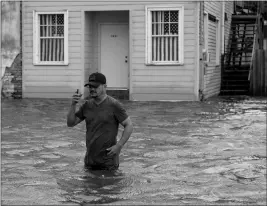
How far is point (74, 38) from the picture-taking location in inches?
904

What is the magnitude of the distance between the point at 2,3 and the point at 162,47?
227 inches

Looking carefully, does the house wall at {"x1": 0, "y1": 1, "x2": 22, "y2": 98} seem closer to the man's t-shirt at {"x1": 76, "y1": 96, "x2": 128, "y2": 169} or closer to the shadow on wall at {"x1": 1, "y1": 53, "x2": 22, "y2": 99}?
the shadow on wall at {"x1": 1, "y1": 53, "x2": 22, "y2": 99}

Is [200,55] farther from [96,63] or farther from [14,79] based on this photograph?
[14,79]

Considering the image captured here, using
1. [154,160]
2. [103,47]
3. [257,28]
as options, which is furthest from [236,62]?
[154,160]

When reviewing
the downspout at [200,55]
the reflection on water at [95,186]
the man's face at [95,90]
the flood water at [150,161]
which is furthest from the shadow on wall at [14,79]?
the man's face at [95,90]

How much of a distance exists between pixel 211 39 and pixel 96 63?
4535 mm

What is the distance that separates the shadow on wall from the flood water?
15.8 ft

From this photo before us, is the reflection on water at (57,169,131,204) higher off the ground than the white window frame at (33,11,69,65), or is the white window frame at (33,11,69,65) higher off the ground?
the white window frame at (33,11,69,65)

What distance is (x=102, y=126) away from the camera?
29.6 feet

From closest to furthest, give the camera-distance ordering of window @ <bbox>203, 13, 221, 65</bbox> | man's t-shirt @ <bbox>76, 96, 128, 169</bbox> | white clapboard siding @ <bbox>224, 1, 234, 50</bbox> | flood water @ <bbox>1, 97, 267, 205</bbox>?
1. flood water @ <bbox>1, 97, 267, 205</bbox>
2. man's t-shirt @ <bbox>76, 96, 128, 169</bbox>
3. window @ <bbox>203, 13, 221, 65</bbox>
4. white clapboard siding @ <bbox>224, 1, 234, 50</bbox>

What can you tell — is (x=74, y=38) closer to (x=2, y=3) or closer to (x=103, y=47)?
(x=103, y=47)

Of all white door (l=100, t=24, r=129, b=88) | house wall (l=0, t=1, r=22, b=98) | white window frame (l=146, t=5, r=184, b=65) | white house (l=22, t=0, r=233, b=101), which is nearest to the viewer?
white window frame (l=146, t=5, r=184, b=65)

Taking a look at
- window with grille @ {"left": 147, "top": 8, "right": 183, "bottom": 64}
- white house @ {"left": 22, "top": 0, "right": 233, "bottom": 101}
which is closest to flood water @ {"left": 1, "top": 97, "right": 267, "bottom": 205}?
white house @ {"left": 22, "top": 0, "right": 233, "bottom": 101}

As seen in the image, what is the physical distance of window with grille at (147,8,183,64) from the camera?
2211 cm
